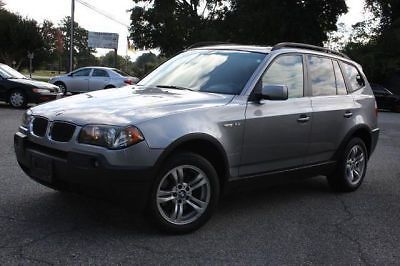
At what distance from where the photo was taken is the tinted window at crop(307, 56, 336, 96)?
6184mm

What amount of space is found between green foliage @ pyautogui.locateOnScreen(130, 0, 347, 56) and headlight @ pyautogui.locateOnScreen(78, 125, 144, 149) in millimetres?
32990

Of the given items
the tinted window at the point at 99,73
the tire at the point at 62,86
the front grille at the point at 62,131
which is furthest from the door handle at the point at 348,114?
the tire at the point at 62,86

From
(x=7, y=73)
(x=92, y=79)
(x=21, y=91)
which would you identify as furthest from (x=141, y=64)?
(x=21, y=91)

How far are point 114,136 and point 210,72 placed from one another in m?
1.66

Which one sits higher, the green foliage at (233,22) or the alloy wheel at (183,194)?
the green foliage at (233,22)

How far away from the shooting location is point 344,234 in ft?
16.5

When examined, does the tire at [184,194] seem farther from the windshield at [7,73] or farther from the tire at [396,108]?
the tire at [396,108]

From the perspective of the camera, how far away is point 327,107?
6.19 m

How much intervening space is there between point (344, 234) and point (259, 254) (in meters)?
1.08

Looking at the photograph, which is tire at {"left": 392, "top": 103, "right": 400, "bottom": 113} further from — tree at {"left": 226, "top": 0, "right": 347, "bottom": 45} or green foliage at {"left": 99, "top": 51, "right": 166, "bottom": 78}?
green foliage at {"left": 99, "top": 51, "right": 166, "bottom": 78}

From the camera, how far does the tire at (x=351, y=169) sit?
658cm

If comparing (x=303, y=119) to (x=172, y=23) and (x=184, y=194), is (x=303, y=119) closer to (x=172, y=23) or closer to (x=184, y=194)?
(x=184, y=194)

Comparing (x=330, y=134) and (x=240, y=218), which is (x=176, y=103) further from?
(x=330, y=134)

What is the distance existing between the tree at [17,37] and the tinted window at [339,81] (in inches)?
2044
